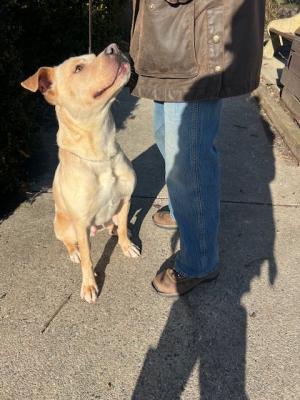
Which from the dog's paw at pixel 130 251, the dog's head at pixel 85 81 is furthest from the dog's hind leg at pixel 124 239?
the dog's head at pixel 85 81

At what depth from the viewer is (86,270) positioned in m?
2.82

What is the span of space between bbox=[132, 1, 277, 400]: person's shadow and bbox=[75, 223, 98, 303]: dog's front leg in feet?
1.87

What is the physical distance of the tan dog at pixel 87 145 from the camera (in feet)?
7.75

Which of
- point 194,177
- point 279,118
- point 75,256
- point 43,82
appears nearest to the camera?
point 194,177

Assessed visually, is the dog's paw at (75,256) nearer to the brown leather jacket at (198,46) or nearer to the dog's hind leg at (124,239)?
the dog's hind leg at (124,239)

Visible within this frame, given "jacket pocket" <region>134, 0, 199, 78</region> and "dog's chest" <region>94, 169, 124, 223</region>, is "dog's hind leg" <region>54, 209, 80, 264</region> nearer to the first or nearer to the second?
"dog's chest" <region>94, 169, 124, 223</region>

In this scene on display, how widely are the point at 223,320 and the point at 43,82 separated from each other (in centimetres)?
189

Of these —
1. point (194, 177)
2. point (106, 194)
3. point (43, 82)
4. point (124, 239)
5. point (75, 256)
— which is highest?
point (43, 82)

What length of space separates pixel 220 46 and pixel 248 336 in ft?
5.59

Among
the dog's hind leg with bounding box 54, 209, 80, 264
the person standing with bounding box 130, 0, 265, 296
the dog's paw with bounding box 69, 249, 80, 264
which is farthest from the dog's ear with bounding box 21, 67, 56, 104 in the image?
the dog's paw with bounding box 69, 249, 80, 264

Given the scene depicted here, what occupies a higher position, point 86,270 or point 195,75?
point 195,75

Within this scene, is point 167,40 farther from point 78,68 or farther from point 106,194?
point 106,194


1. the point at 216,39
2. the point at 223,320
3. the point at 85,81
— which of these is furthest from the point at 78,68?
the point at 223,320

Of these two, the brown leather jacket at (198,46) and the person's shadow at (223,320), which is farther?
the person's shadow at (223,320)
